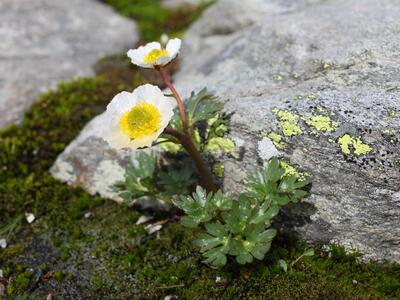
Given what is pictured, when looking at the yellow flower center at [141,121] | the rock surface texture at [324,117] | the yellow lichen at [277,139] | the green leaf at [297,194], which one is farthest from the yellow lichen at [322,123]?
the yellow flower center at [141,121]

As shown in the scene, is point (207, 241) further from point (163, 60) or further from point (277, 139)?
point (163, 60)

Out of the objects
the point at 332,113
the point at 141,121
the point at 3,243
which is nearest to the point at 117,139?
the point at 141,121

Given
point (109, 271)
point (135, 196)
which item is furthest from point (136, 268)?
point (135, 196)

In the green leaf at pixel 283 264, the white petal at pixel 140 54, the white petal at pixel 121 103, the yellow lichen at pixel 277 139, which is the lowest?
the green leaf at pixel 283 264

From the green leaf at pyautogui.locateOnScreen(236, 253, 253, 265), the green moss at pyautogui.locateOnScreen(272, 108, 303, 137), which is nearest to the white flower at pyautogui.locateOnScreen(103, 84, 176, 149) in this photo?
the green moss at pyautogui.locateOnScreen(272, 108, 303, 137)

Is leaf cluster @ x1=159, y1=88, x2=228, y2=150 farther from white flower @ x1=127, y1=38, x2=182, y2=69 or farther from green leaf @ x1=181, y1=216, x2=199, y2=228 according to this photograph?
green leaf @ x1=181, y1=216, x2=199, y2=228

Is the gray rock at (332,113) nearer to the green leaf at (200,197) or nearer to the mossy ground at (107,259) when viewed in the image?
the mossy ground at (107,259)
